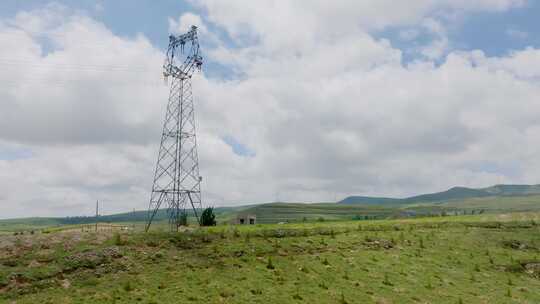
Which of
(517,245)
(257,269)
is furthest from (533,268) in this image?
(257,269)

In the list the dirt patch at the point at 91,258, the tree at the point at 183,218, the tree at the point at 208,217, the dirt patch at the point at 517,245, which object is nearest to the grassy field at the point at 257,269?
the dirt patch at the point at 91,258

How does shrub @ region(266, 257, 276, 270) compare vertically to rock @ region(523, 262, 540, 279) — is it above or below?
above

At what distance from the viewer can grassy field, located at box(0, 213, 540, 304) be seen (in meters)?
28.0

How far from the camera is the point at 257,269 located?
33.6 m

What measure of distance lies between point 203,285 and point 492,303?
21.8 m

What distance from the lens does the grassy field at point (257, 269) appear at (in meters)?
28.0

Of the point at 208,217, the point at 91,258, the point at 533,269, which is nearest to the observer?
the point at 91,258

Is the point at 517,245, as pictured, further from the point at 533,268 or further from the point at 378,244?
the point at 378,244

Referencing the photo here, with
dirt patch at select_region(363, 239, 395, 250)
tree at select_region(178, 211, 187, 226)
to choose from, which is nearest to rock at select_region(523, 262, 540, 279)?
dirt patch at select_region(363, 239, 395, 250)

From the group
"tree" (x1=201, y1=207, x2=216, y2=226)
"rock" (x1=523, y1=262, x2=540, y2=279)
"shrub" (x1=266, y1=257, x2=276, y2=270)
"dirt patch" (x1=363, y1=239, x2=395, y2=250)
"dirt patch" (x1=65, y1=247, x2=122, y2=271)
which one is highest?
"tree" (x1=201, y1=207, x2=216, y2=226)

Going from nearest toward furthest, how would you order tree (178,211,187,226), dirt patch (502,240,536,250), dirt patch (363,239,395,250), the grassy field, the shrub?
the grassy field, the shrub, dirt patch (363,239,395,250), dirt patch (502,240,536,250), tree (178,211,187,226)

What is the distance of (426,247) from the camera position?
47.5 m

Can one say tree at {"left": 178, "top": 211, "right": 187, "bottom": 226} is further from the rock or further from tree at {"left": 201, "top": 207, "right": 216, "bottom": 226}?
the rock

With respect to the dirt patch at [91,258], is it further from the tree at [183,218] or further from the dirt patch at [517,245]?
the dirt patch at [517,245]
